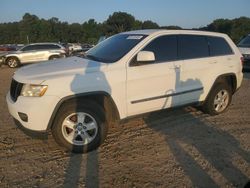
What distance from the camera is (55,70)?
16.4 feet

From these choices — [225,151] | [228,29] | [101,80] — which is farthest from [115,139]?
[228,29]

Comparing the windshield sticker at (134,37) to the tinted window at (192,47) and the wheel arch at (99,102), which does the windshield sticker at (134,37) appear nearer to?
the tinted window at (192,47)

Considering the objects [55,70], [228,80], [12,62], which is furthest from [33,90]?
[12,62]

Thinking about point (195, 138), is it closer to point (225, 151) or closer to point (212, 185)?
point (225, 151)

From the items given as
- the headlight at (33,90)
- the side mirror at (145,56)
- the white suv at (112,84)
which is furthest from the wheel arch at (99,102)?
the side mirror at (145,56)

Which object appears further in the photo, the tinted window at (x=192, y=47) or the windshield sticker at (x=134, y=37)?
the tinted window at (x=192, y=47)

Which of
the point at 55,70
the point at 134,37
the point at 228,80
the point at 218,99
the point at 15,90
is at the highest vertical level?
the point at 134,37

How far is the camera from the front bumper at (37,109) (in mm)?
4660

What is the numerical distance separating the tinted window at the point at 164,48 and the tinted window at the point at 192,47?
15cm

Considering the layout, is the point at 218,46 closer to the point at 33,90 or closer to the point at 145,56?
the point at 145,56

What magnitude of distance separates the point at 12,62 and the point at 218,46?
17627mm

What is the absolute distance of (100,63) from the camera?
5238 millimetres

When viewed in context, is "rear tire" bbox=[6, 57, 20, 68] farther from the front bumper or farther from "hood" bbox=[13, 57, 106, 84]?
the front bumper

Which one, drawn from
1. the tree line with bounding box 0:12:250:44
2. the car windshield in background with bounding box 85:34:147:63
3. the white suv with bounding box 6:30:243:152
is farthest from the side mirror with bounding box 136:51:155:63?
the tree line with bounding box 0:12:250:44
